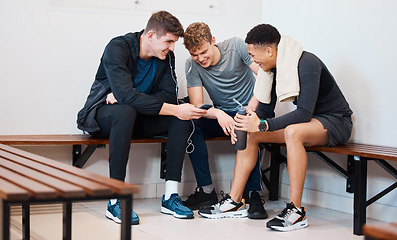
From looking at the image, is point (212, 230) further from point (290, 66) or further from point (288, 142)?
point (290, 66)

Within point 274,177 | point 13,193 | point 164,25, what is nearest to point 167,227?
point 164,25

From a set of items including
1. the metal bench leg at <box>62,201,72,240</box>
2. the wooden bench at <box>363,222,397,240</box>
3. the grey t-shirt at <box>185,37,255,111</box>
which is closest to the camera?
the wooden bench at <box>363,222,397,240</box>

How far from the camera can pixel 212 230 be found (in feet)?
8.48

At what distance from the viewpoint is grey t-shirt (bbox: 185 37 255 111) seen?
318 cm

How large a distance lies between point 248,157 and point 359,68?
2.64ft

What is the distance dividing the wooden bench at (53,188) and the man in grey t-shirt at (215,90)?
4.56 ft

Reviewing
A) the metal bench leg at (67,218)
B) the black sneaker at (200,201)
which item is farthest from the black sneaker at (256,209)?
the metal bench leg at (67,218)

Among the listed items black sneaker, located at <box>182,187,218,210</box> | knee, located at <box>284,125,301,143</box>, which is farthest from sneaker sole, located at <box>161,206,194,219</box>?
knee, located at <box>284,125,301,143</box>

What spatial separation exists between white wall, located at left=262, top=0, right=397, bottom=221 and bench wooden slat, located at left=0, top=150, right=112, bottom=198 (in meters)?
1.83

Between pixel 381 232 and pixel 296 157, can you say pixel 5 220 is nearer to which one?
pixel 381 232

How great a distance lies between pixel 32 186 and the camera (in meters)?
1.40

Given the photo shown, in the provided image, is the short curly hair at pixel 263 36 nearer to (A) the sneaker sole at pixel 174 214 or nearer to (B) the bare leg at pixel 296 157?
(B) the bare leg at pixel 296 157

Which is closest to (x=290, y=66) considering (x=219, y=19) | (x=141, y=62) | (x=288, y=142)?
(x=288, y=142)

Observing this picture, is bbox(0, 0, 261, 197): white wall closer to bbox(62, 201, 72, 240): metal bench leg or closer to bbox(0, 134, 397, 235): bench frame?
bbox(0, 134, 397, 235): bench frame
